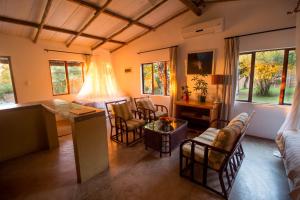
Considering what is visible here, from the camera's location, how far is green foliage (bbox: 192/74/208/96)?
414 centimetres

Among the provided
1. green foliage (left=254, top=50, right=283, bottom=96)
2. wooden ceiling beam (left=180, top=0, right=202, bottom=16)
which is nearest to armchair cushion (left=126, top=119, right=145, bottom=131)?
green foliage (left=254, top=50, right=283, bottom=96)

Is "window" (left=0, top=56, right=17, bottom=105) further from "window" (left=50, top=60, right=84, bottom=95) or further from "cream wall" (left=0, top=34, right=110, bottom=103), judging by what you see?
"window" (left=50, top=60, right=84, bottom=95)

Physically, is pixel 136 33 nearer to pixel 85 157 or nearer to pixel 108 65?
pixel 108 65

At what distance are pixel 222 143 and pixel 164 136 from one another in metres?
1.27

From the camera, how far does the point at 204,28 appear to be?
3.89 meters

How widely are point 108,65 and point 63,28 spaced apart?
7.30 ft

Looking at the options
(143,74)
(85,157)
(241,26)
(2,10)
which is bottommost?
(85,157)

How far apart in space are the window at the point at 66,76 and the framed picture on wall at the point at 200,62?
13.0 ft

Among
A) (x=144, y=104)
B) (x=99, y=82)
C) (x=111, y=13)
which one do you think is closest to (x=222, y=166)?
(x=144, y=104)

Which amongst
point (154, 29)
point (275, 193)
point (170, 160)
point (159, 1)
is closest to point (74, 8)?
point (159, 1)

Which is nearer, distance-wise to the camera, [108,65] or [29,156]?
[29,156]

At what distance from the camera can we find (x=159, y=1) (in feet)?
11.9

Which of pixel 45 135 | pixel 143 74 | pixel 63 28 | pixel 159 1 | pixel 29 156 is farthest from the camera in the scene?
pixel 143 74

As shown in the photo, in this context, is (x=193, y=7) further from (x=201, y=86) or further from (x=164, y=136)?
(x=164, y=136)
